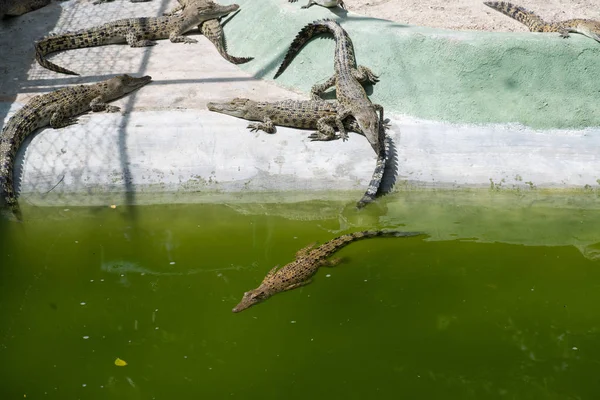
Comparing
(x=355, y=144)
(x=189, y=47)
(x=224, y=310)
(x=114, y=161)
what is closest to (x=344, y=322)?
(x=224, y=310)

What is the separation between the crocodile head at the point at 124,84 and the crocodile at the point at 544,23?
3770 mm

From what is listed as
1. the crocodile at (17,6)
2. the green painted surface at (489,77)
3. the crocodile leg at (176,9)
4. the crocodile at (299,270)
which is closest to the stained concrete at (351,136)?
the green painted surface at (489,77)

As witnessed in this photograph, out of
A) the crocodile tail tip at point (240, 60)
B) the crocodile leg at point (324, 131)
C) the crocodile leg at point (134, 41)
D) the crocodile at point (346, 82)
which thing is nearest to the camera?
the crocodile at point (346, 82)

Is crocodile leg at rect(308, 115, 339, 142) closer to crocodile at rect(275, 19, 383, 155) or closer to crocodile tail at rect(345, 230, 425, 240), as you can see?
crocodile at rect(275, 19, 383, 155)

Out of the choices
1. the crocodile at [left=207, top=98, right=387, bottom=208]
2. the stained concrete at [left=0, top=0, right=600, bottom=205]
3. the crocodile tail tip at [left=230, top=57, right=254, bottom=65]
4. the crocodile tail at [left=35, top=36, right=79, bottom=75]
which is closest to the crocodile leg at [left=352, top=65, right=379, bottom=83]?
the stained concrete at [left=0, top=0, right=600, bottom=205]

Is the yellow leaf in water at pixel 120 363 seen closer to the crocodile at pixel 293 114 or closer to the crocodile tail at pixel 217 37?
the crocodile at pixel 293 114

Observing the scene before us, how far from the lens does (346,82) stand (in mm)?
6871

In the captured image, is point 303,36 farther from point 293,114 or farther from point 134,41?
point 134,41

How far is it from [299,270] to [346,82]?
2.34 metres

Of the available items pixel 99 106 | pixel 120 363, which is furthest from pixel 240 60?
pixel 120 363

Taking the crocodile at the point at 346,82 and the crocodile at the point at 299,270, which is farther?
the crocodile at the point at 346,82

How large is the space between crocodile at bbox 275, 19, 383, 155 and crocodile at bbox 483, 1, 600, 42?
1.86 metres

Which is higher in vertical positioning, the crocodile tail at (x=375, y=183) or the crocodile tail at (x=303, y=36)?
the crocodile tail at (x=303, y=36)

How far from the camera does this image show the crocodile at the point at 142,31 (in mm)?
8273
